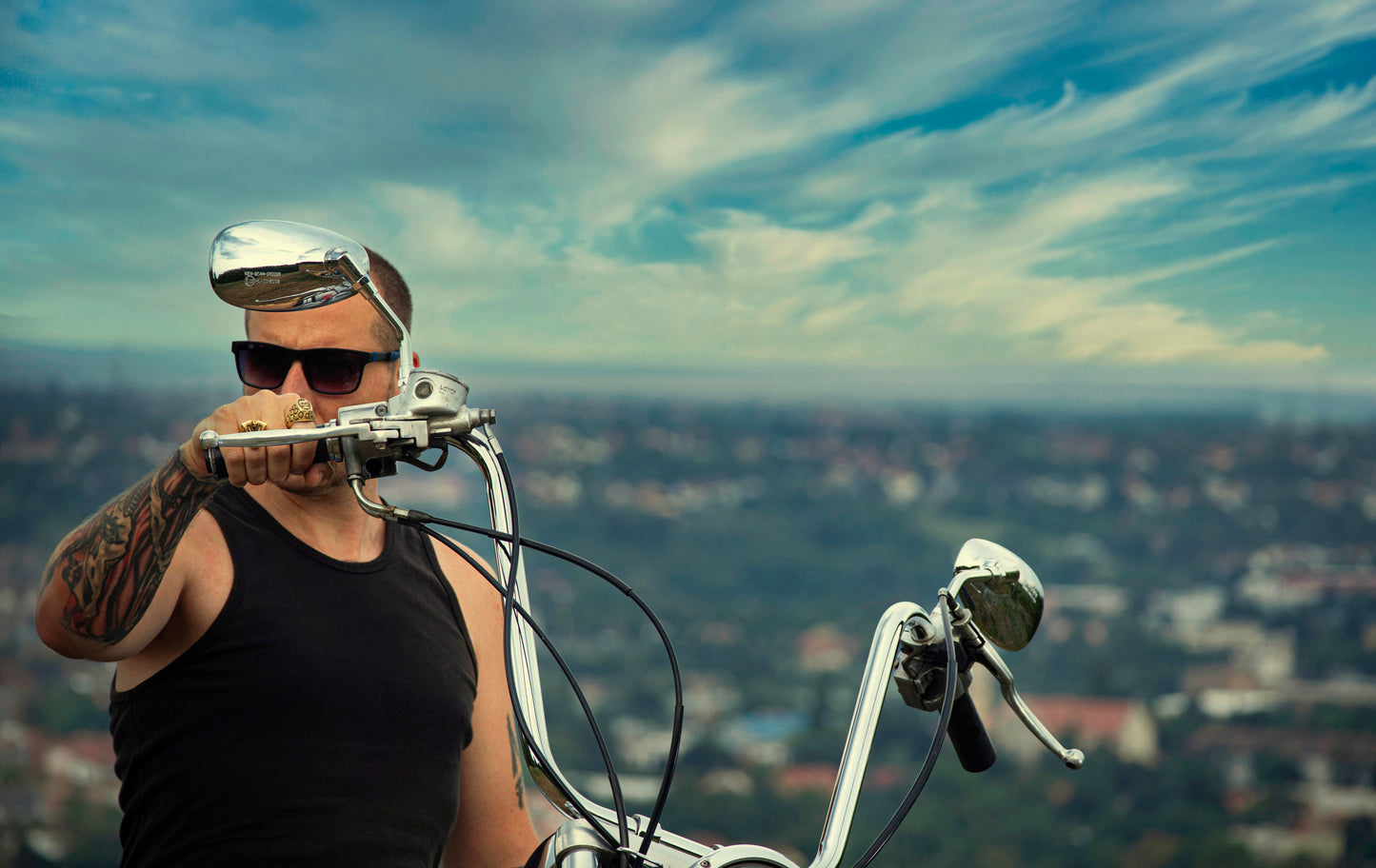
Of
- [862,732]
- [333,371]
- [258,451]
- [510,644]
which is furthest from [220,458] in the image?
[862,732]

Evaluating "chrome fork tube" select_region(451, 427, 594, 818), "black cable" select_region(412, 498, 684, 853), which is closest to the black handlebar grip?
"black cable" select_region(412, 498, 684, 853)

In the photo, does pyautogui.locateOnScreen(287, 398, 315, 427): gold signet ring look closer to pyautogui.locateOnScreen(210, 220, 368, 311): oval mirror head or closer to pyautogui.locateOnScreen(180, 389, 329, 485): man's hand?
pyautogui.locateOnScreen(180, 389, 329, 485): man's hand

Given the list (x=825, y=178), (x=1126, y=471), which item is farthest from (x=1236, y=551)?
(x=825, y=178)

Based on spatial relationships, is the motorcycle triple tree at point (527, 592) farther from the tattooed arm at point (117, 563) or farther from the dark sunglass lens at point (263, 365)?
the dark sunglass lens at point (263, 365)

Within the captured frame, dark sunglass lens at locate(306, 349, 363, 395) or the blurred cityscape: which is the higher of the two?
dark sunglass lens at locate(306, 349, 363, 395)

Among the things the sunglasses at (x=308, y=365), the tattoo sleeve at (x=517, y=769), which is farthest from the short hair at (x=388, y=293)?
the tattoo sleeve at (x=517, y=769)

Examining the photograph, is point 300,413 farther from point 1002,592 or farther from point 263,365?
point 1002,592
